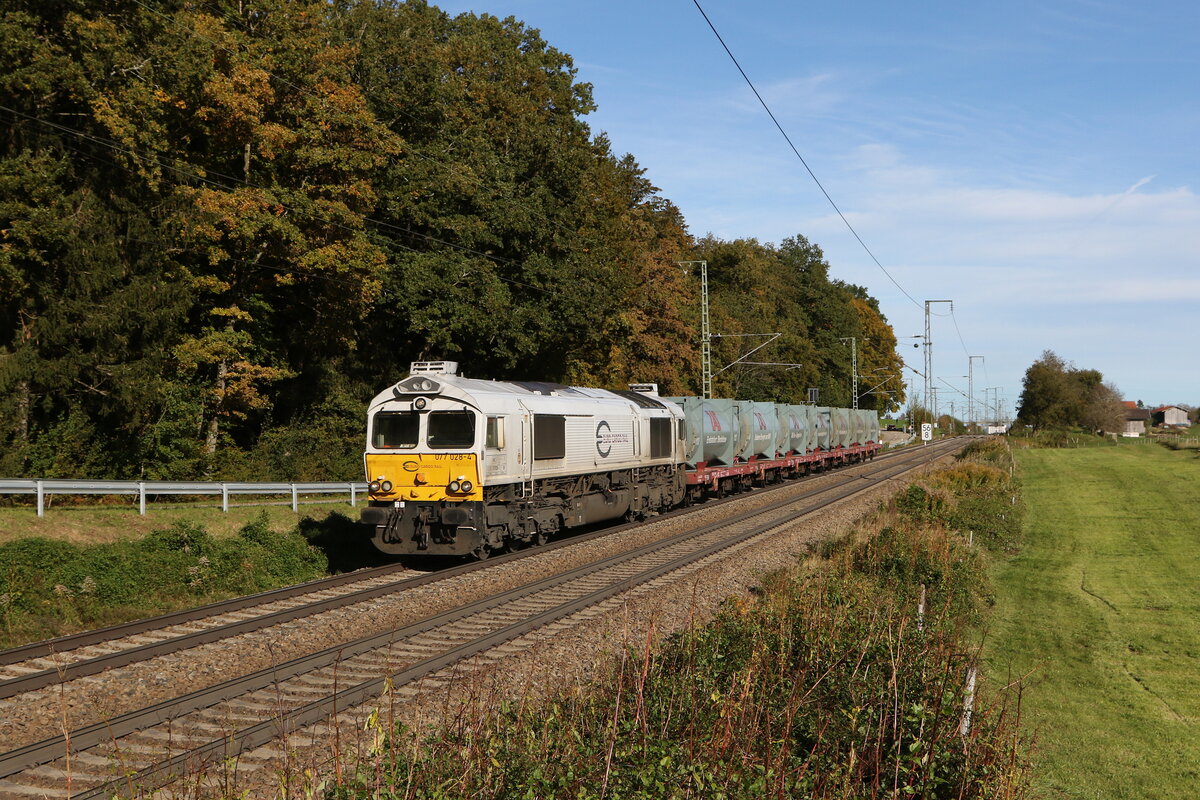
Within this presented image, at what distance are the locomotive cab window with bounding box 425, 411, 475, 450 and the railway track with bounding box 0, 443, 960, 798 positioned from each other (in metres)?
2.53

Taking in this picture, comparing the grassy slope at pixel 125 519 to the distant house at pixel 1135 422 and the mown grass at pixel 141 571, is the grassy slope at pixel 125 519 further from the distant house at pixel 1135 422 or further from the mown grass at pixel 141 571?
the distant house at pixel 1135 422

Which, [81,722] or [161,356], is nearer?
[81,722]

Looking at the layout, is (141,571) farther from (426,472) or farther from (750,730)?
(750,730)

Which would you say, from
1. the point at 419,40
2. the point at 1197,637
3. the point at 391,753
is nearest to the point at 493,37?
the point at 419,40

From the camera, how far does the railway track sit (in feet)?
23.9

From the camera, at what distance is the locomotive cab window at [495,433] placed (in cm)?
1795

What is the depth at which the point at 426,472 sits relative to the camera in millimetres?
17859

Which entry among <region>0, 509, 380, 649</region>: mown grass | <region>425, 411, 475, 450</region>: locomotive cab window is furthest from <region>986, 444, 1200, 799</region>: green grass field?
<region>0, 509, 380, 649</region>: mown grass

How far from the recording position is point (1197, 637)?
14922mm

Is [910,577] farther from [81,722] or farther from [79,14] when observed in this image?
[79,14]

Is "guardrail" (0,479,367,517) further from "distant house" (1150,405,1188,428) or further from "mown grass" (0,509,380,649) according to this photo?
"distant house" (1150,405,1188,428)

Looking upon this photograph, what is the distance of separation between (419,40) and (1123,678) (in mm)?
36595

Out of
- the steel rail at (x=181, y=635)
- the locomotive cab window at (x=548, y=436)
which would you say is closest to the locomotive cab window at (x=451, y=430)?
the locomotive cab window at (x=548, y=436)

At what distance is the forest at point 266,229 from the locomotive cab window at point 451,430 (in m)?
8.66
